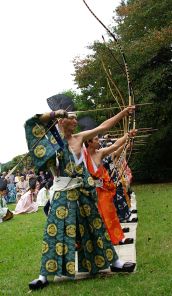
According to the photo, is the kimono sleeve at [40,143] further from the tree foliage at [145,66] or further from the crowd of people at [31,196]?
the tree foliage at [145,66]

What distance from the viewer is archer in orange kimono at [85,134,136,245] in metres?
5.91

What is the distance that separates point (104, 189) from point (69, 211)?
1.81 meters

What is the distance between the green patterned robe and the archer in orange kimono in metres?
1.11

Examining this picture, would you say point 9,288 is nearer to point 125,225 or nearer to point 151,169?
point 125,225

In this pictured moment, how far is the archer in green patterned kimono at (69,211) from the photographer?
4.43 meters

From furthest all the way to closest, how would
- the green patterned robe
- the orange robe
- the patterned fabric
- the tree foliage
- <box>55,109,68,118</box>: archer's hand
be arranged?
the patterned fabric, the tree foliage, the orange robe, the green patterned robe, <box>55,109,68,118</box>: archer's hand

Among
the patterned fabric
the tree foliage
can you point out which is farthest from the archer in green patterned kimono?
the patterned fabric

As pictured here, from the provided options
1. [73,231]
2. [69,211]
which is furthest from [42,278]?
[69,211]

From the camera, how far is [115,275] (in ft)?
15.1

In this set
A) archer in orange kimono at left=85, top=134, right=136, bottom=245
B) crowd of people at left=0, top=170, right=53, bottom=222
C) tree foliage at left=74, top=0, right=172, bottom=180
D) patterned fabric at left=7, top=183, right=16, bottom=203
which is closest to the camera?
archer in orange kimono at left=85, top=134, right=136, bottom=245

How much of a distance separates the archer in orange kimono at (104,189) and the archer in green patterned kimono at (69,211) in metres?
1.08

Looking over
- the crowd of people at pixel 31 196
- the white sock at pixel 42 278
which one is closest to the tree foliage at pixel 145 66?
the crowd of people at pixel 31 196

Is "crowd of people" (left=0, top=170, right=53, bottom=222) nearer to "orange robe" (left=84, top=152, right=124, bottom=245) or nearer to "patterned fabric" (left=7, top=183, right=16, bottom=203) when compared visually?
"patterned fabric" (left=7, top=183, right=16, bottom=203)

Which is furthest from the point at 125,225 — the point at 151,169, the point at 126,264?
the point at 151,169
